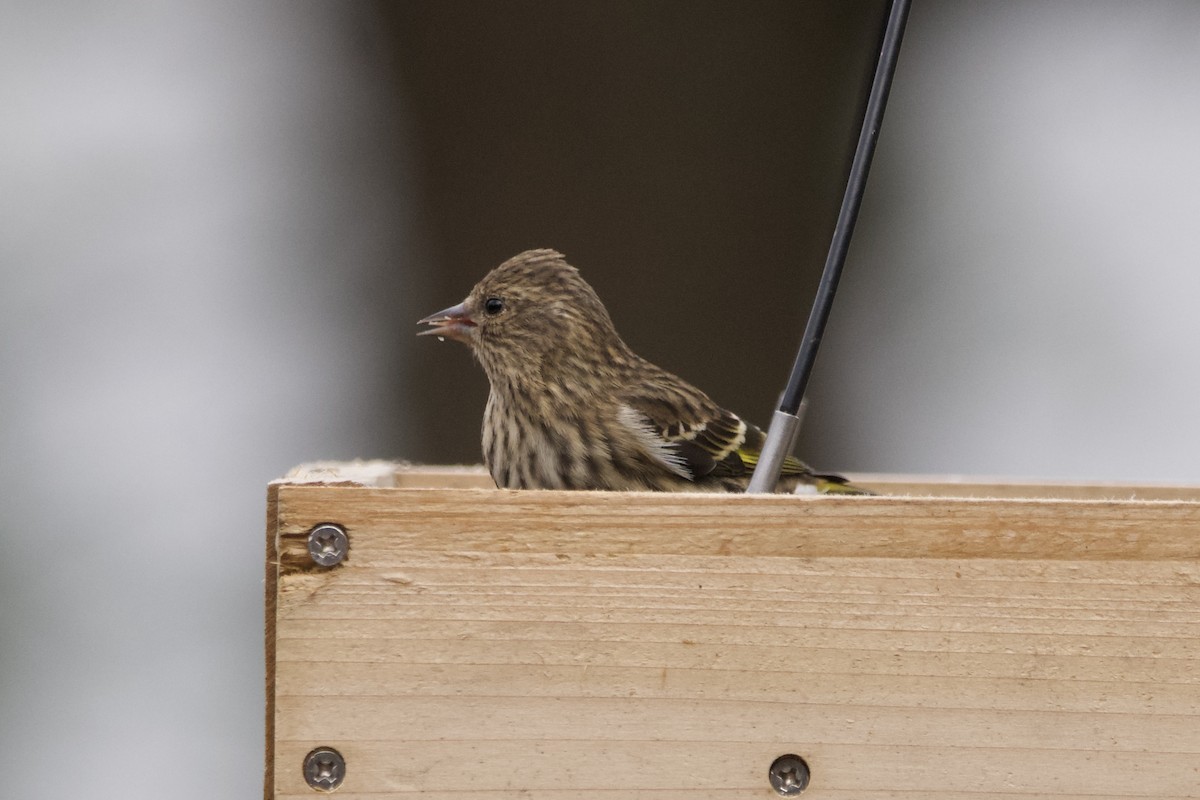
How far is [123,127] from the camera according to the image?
6008mm

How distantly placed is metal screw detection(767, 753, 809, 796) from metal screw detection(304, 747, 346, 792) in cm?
59

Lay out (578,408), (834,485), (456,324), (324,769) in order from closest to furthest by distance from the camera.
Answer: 1. (324,769)
2. (578,408)
3. (834,485)
4. (456,324)

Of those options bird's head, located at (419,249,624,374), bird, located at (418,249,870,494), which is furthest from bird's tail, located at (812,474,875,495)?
bird's head, located at (419,249,624,374)

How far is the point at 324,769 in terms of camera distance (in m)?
2.10

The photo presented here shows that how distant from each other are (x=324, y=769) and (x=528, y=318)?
167 cm

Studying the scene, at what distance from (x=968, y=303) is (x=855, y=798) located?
4.68 m

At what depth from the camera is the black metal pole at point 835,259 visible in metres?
2.36

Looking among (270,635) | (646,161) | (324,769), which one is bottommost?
(324,769)

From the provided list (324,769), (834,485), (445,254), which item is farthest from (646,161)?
(324,769)

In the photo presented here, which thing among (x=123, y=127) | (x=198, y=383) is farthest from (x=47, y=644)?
(x=123, y=127)

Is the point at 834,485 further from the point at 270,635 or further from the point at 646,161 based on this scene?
the point at 646,161

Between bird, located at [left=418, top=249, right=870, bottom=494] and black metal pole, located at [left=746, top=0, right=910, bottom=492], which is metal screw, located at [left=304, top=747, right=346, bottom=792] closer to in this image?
black metal pole, located at [left=746, top=0, right=910, bottom=492]

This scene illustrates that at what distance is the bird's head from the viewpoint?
11.6 ft

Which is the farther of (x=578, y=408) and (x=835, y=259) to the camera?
(x=578, y=408)
